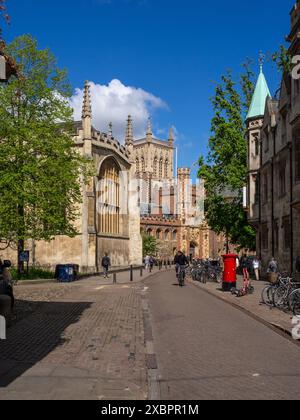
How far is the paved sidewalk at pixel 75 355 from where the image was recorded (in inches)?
253

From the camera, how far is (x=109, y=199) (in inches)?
2128

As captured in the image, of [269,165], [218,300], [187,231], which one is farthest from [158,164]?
[218,300]

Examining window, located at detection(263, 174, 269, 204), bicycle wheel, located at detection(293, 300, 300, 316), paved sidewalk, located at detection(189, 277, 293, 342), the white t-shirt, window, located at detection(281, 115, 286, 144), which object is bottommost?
paved sidewalk, located at detection(189, 277, 293, 342)

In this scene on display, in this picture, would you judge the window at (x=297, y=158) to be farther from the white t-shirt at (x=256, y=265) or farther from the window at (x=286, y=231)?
the white t-shirt at (x=256, y=265)

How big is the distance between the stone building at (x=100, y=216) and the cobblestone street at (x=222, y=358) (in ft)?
86.6

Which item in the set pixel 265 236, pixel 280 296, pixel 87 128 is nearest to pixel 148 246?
pixel 87 128

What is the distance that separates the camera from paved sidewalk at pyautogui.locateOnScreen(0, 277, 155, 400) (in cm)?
641

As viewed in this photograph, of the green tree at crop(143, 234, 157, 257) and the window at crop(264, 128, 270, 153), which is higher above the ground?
the window at crop(264, 128, 270, 153)

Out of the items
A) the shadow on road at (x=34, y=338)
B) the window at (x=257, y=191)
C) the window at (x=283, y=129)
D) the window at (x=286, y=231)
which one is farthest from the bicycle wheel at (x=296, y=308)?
the window at (x=257, y=191)

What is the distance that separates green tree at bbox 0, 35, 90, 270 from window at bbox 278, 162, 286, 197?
11.6m

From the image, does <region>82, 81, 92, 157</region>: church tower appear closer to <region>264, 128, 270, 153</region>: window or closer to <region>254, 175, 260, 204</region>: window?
<region>254, 175, 260, 204</region>: window

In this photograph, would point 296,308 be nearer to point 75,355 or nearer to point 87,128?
point 75,355

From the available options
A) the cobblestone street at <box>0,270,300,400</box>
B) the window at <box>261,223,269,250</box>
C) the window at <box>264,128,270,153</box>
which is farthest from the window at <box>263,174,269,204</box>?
the cobblestone street at <box>0,270,300,400</box>
